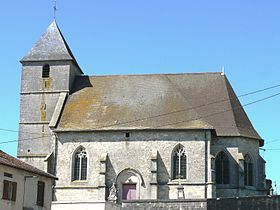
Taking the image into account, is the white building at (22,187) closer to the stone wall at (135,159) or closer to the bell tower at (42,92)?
the stone wall at (135,159)

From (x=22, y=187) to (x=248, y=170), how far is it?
20273 millimetres

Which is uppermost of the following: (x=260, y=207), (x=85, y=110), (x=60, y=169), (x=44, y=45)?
(x=44, y=45)

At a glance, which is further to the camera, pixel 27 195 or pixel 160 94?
pixel 160 94

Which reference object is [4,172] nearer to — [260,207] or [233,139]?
[260,207]

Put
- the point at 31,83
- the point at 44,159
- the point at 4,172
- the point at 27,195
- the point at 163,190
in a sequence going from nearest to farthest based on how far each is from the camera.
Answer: the point at 4,172 < the point at 27,195 < the point at 163,190 < the point at 44,159 < the point at 31,83

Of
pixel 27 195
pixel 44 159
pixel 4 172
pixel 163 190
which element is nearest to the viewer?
pixel 4 172

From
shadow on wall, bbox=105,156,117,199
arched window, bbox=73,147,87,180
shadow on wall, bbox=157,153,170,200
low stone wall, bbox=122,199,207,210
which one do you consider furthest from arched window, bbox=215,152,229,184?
low stone wall, bbox=122,199,207,210

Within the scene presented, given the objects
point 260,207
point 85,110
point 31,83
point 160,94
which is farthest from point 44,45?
point 260,207

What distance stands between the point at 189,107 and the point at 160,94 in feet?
8.98

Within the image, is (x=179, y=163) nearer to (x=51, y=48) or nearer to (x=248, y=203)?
(x=248, y=203)

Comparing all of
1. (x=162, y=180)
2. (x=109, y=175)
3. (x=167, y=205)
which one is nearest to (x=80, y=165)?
(x=109, y=175)

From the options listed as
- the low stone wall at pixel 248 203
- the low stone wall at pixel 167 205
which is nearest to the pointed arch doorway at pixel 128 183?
the low stone wall at pixel 167 205

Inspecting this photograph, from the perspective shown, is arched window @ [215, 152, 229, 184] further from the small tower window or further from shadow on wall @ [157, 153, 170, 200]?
the small tower window

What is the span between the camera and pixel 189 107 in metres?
45.5
